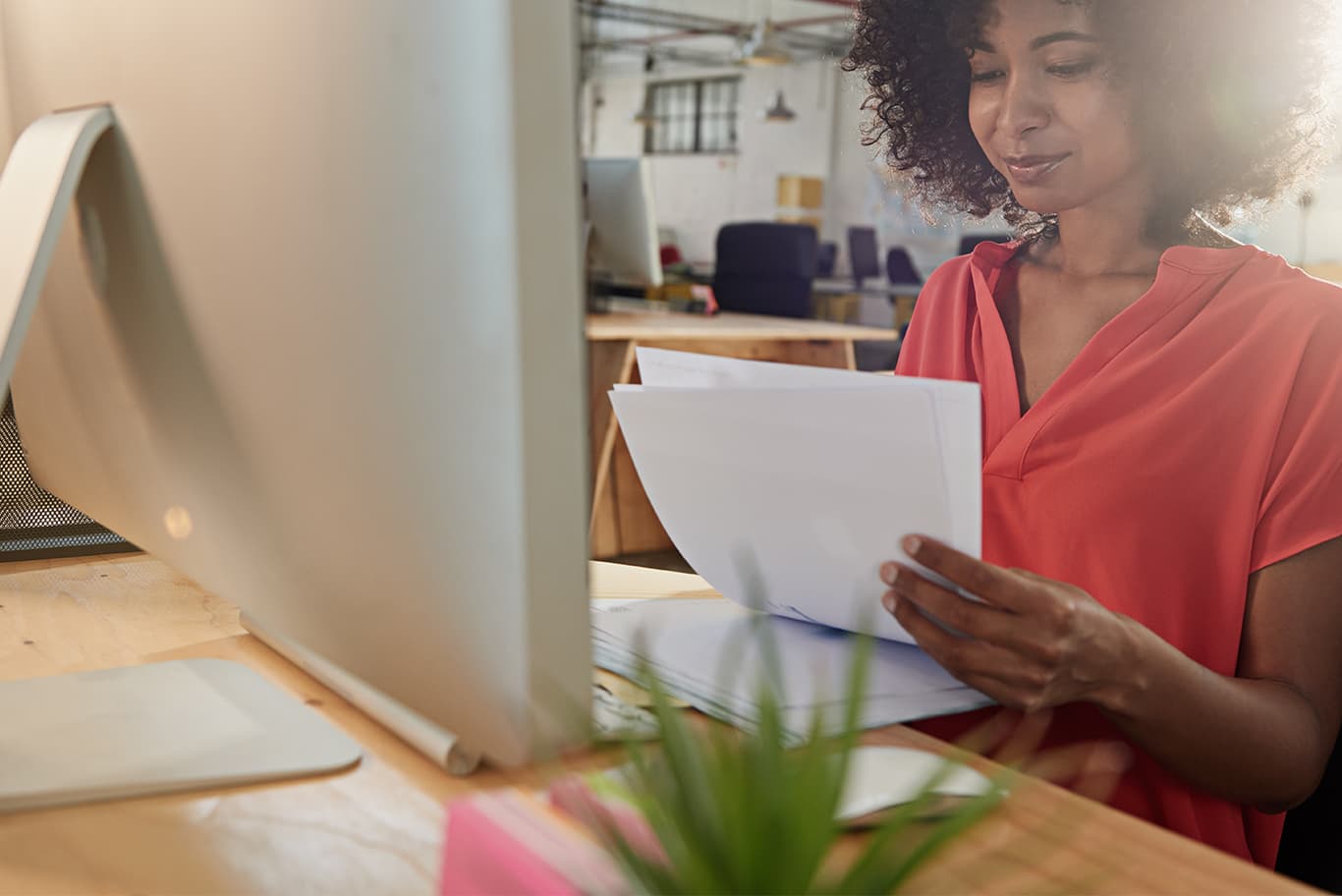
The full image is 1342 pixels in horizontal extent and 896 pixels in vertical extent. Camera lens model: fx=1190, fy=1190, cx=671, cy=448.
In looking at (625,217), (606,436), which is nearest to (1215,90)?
(606,436)

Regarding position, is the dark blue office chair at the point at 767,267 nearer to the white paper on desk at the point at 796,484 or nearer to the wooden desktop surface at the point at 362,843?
the white paper on desk at the point at 796,484

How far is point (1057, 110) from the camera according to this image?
3.43 ft

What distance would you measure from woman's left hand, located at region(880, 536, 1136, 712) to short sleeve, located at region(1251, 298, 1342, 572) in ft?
0.84

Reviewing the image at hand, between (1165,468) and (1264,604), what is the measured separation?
0.14 m

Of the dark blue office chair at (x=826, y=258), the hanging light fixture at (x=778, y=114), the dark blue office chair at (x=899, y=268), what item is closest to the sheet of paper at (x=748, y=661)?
the hanging light fixture at (x=778, y=114)

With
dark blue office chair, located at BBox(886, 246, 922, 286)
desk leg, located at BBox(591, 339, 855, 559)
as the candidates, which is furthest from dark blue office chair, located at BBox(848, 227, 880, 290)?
desk leg, located at BBox(591, 339, 855, 559)

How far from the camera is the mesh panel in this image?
0.97 m

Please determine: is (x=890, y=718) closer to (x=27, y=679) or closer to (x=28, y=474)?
(x=27, y=679)

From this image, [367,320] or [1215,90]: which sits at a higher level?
[1215,90]

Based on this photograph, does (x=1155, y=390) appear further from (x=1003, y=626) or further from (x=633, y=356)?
(x=633, y=356)

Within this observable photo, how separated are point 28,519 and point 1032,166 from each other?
92 cm

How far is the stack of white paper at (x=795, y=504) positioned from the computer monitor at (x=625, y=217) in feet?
10.3

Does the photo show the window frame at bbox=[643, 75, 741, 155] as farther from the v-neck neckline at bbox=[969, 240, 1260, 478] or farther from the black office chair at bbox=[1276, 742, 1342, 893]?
the black office chair at bbox=[1276, 742, 1342, 893]

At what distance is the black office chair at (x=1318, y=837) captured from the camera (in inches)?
33.0
